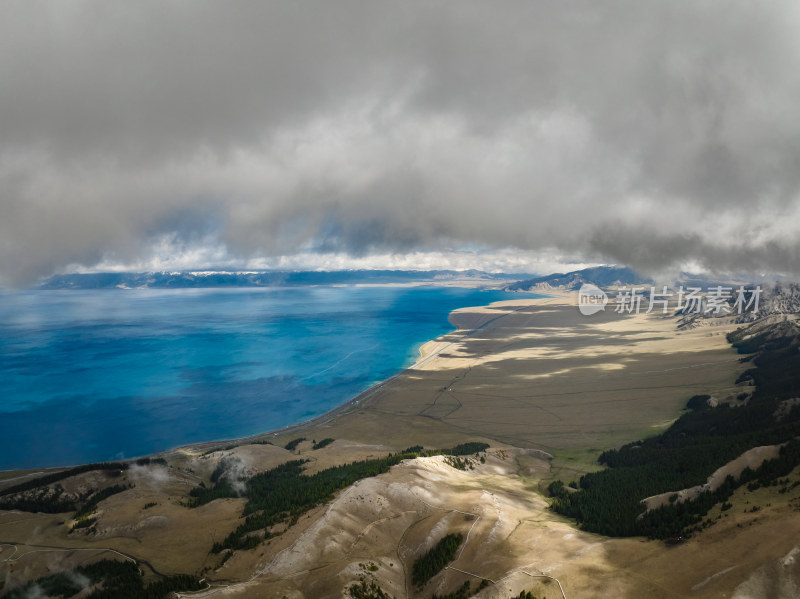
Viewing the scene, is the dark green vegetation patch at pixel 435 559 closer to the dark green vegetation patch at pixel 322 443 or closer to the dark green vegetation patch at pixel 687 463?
the dark green vegetation patch at pixel 687 463

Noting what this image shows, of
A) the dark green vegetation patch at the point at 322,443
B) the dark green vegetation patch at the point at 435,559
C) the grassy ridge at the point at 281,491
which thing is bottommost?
the dark green vegetation patch at the point at 322,443

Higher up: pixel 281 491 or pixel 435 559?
pixel 435 559

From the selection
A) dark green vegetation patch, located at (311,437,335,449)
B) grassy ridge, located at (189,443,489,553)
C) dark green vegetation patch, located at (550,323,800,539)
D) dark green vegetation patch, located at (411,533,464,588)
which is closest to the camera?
dark green vegetation patch, located at (411,533,464,588)

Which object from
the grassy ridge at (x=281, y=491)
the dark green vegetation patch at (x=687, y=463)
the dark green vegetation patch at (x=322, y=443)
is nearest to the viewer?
the dark green vegetation patch at (x=687, y=463)

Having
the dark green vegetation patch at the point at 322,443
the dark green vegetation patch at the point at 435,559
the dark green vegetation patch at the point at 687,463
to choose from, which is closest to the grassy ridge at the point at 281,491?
the dark green vegetation patch at the point at 322,443

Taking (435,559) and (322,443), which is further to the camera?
(322,443)

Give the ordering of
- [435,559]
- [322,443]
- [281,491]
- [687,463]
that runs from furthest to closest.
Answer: [322,443] < [687,463] < [281,491] < [435,559]

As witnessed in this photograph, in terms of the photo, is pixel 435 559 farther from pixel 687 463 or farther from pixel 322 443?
pixel 322 443

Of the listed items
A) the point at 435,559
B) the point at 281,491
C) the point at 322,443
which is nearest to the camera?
the point at 435,559

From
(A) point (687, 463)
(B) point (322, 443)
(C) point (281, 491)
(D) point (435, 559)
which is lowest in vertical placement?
(B) point (322, 443)

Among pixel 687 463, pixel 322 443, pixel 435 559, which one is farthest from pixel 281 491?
pixel 687 463

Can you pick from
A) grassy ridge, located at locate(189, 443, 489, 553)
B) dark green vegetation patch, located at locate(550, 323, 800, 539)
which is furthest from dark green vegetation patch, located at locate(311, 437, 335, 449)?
dark green vegetation patch, located at locate(550, 323, 800, 539)

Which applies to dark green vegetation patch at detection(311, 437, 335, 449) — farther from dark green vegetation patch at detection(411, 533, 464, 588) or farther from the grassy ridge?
dark green vegetation patch at detection(411, 533, 464, 588)
